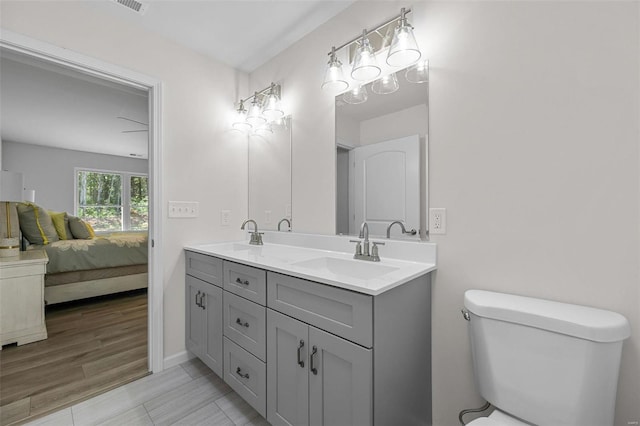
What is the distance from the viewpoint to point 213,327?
1.74 meters

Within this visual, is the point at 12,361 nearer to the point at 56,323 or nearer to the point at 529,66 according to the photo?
the point at 56,323

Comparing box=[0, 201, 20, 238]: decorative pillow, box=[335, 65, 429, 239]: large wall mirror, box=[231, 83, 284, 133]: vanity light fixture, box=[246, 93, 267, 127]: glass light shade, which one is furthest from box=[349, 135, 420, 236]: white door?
box=[0, 201, 20, 238]: decorative pillow

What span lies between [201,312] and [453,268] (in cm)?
161

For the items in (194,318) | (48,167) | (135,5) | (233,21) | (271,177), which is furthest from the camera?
(48,167)

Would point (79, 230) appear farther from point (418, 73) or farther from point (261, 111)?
point (418, 73)

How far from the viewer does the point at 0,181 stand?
89.0 inches

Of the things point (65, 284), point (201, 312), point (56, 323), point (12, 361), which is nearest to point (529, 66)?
point (201, 312)

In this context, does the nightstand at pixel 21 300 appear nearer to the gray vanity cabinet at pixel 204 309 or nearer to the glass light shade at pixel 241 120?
the gray vanity cabinet at pixel 204 309

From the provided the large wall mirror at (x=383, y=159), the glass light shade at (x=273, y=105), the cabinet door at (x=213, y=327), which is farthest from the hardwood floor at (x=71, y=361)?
the glass light shade at (x=273, y=105)

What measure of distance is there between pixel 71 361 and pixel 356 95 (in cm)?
280

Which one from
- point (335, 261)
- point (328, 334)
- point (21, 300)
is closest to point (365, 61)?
point (335, 261)

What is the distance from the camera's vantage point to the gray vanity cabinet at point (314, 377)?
0.97 meters

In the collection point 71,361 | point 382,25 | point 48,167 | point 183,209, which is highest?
point 382,25

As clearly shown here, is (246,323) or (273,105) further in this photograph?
(273,105)
